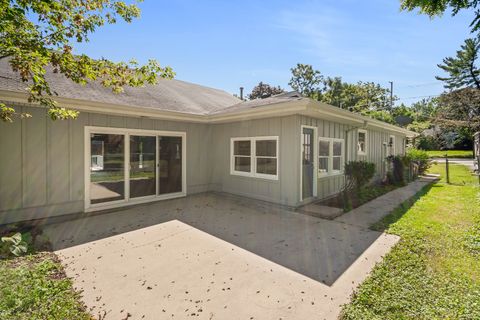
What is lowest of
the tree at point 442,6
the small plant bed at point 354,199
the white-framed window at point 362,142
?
the small plant bed at point 354,199

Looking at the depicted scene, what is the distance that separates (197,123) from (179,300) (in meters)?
6.30

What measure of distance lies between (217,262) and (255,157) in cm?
422

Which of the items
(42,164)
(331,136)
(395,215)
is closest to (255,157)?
(331,136)

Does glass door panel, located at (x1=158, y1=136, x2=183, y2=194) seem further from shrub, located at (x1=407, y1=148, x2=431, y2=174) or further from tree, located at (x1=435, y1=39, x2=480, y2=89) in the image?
tree, located at (x1=435, y1=39, x2=480, y2=89)

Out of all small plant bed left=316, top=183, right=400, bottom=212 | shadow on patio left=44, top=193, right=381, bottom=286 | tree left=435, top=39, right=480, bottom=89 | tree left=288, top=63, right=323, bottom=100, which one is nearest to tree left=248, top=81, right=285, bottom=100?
tree left=288, top=63, right=323, bottom=100

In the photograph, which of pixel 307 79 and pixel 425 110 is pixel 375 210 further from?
pixel 425 110

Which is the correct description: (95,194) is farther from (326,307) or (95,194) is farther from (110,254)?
(326,307)

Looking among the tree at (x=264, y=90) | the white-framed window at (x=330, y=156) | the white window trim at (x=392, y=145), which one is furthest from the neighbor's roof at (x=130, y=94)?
the tree at (x=264, y=90)

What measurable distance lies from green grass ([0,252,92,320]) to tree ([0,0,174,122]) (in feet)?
6.32

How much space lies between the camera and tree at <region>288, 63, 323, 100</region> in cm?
3409

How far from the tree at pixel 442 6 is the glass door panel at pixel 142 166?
634cm

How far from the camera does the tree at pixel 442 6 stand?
7.59 ft

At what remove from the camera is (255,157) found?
24.0 feet

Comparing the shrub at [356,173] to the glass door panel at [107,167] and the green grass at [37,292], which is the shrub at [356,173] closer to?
the glass door panel at [107,167]
